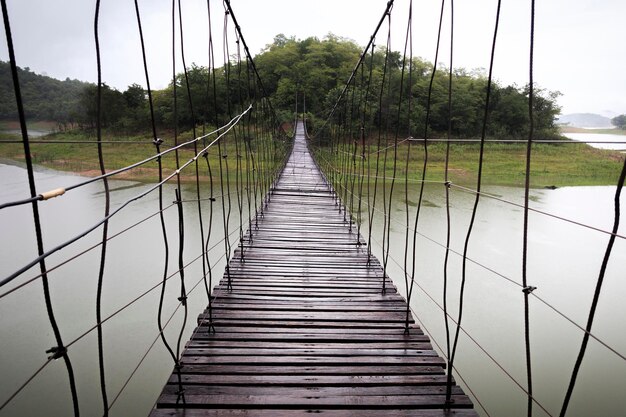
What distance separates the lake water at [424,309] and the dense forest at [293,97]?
1.65 meters

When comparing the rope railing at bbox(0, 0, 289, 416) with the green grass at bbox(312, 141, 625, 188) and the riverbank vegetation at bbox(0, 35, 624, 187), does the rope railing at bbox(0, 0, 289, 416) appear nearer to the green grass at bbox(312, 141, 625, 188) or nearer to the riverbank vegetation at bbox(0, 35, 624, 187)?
the riverbank vegetation at bbox(0, 35, 624, 187)

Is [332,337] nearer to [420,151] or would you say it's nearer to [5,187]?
[5,187]

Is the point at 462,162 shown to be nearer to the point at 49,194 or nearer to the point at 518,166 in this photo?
the point at 518,166

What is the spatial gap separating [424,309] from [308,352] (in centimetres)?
229

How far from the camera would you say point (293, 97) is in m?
20.0

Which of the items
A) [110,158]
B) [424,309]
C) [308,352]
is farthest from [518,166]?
[110,158]

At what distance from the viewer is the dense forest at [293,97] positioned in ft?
15.1

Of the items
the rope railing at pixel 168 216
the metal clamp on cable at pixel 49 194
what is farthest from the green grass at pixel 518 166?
the metal clamp on cable at pixel 49 194

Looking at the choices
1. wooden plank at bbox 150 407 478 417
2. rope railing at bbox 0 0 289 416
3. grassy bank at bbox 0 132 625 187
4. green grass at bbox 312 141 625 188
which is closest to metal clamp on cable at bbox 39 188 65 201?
rope railing at bbox 0 0 289 416

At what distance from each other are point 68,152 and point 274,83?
1335cm

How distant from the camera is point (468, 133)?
1452 cm

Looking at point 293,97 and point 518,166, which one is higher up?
point 293,97

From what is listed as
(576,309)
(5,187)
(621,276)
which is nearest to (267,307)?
(576,309)

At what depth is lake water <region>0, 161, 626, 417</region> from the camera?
2.18m
